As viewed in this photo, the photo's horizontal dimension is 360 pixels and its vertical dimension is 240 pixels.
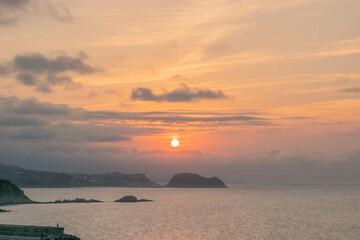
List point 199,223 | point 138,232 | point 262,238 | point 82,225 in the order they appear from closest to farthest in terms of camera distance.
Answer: point 262,238, point 138,232, point 82,225, point 199,223

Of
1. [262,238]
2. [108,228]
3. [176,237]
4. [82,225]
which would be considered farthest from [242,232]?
[82,225]

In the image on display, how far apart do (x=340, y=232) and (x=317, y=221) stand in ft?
92.6

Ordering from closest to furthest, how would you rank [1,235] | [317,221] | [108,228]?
1. [1,235]
2. [108,228]
3. [317,221]

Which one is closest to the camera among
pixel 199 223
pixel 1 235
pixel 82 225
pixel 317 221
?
pixel 1 235

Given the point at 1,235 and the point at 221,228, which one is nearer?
the point at 1,235

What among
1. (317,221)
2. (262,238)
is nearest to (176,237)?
(262,238)

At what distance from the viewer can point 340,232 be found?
10956 centimetres

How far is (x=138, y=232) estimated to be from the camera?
105 metres

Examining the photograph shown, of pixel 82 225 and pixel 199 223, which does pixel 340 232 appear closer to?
Answer: pixel 199 223

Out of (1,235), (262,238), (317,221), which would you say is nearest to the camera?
(1,235)

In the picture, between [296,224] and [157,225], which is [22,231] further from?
[296,224]

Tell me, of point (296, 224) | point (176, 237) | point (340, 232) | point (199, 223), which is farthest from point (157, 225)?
point (340, 232)

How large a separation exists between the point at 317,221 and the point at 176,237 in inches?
2376

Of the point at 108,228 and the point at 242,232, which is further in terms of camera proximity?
the point at 108,228
